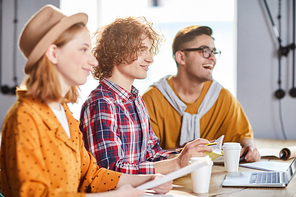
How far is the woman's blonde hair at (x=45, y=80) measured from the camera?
76 centimetres

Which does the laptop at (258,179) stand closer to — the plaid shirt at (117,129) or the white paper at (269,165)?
the white paper at (269,165)

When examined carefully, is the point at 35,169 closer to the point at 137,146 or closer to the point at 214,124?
the point at 137,146

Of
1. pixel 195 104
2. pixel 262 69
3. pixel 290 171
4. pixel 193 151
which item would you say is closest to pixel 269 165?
pixel 290 171

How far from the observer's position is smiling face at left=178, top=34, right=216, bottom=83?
1.95m

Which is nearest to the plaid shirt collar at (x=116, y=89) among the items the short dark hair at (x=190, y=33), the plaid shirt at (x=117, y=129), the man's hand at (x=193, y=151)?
the plaid shirt at (x=117, y=129)

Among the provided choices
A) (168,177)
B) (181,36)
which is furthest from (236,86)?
(168,177)

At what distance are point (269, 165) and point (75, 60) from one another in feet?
3.28

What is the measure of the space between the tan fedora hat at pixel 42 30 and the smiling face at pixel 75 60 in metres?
0.04

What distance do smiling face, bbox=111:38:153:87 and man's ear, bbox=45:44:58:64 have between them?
510 mm

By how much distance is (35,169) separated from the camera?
69cm

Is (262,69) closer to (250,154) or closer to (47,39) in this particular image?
(250,154)

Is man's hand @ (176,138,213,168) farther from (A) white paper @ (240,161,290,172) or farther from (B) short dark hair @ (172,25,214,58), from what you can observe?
(B) short dark hair @ (172,25,214,58)

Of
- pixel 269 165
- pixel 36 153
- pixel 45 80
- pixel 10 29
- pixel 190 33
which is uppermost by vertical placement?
pixel 10 29

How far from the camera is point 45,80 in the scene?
0.77 metres
